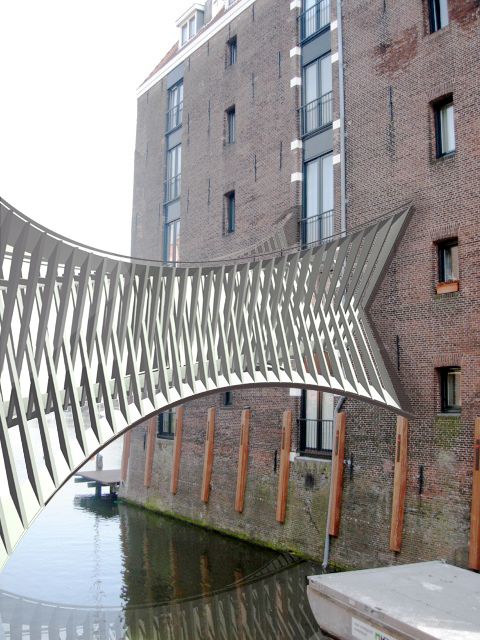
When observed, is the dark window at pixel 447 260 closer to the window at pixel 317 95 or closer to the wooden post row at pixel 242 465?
the window at pixel 317 95

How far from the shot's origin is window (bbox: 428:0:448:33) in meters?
13.4

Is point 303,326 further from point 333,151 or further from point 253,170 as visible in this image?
point 253,170

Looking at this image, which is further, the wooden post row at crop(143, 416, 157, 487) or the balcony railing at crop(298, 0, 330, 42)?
the wooden post row at crop(143, 416, 157, 487)

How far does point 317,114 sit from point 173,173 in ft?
25.6

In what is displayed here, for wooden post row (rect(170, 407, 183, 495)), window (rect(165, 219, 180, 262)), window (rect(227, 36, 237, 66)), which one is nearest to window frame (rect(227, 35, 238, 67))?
window (rect(227, 36, 237, 66))

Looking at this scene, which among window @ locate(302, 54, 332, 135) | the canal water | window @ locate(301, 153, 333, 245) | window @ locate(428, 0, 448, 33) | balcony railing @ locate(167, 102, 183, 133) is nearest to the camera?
the canal water

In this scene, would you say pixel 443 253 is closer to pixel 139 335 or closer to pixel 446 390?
pixel 446 390

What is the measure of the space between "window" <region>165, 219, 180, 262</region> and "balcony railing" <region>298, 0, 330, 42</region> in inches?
296

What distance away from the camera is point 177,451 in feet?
65.5

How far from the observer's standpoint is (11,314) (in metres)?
6.31

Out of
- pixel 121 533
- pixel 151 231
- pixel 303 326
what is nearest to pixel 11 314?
pixel 303 326

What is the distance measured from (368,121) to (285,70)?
4.17m

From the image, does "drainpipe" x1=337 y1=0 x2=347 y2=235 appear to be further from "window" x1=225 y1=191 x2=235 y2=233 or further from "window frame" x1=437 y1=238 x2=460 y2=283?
"window" x1=225 y1=191 x2=235 y2=233

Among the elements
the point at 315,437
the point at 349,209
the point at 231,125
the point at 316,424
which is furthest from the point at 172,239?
the point at 315,437
